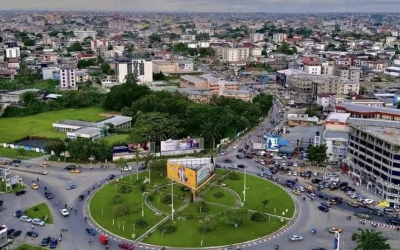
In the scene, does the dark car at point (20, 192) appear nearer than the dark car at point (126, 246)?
No

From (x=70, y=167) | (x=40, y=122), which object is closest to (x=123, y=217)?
(x=70, y=167)

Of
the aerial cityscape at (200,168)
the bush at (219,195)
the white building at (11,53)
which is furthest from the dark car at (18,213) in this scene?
the white building at (11,53)

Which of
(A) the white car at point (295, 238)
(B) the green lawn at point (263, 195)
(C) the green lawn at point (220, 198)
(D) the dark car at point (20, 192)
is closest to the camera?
(A) the white car at point (295, 238)

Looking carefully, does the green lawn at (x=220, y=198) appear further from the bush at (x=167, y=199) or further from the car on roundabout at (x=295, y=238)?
the car on roundabout at (x=295, y=238)

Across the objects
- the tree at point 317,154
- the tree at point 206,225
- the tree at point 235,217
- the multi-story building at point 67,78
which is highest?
the multi-story building at point 67,78

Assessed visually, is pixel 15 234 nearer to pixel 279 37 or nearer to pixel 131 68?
pixel 131 68

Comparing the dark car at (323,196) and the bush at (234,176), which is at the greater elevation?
the bush at (234,176)

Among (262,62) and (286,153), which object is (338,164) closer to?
(286,153)
